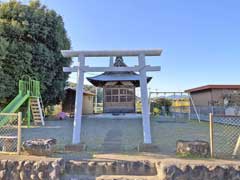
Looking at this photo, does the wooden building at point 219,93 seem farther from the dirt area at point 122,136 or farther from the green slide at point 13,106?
the green slide at point 13,106

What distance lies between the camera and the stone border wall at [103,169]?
12.8 ft

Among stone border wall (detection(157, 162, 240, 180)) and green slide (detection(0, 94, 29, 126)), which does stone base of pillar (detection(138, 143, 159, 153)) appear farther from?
green slide (detection(0, 94, 29, 126))

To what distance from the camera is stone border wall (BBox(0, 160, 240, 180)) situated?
3889mm

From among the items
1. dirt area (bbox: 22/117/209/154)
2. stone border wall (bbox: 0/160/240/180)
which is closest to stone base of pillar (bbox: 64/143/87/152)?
dirt area (bbox: 22/117/209/154)

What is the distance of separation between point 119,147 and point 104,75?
40.2 ft

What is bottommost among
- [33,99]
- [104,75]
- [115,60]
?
[33,99]

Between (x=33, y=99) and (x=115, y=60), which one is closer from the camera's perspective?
(x=33, y=99)

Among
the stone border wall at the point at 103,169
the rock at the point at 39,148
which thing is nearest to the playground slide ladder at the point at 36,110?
the rock at the point at 39,148

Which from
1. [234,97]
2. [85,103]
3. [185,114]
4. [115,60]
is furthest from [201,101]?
[85,103]

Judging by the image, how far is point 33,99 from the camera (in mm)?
12875

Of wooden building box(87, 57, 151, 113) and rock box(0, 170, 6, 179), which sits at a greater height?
wooden building box(87, 57, 151, 113)

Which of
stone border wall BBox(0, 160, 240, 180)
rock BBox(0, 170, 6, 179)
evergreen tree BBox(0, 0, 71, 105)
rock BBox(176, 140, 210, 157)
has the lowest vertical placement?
rock BBox(0, 170, 6, 179)

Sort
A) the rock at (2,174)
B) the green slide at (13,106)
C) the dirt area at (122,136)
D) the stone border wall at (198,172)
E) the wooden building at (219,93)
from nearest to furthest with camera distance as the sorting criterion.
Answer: the stone border wall at (198,172) → the rock at (2,174) → the dirt area at (122,136) → the green slide at (13,106) → the wooden building at (219,93)

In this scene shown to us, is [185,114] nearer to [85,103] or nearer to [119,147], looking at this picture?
[85,103]
